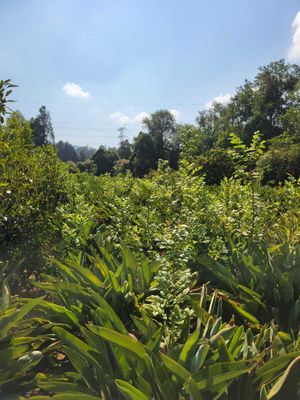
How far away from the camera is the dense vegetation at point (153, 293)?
1964mm

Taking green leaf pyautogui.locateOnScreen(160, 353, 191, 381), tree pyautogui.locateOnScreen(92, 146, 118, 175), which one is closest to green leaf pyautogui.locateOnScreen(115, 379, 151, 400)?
green leaf pyautogui.locateOnScreen(160, 353, 191, 381)

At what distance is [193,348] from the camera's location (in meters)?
2.04

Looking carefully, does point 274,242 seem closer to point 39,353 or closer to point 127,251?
point 127,251

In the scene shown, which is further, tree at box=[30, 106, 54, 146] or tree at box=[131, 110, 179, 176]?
tree at box=[30, 106, 54, 146]

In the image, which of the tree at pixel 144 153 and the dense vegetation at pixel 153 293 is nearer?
the dense vegetation at pixel 153 293

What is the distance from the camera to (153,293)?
3160 millimetres

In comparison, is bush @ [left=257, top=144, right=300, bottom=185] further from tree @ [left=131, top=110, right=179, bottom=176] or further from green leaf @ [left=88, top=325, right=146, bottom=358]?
tree @ [left=131, top=110, right=179, bottom=176]

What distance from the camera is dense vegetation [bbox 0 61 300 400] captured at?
1.96 m

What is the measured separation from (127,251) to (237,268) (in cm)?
95

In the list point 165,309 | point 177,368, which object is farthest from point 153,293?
point 177,368

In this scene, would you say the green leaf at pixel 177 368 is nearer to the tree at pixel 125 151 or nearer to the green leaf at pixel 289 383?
the green leaf at pixel 289 383

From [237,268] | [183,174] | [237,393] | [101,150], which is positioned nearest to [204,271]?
[237,268]

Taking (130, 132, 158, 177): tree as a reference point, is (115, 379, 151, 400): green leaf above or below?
below

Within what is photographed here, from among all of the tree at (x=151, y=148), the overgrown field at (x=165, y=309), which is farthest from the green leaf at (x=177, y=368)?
the tree at (x=151, y=148)
